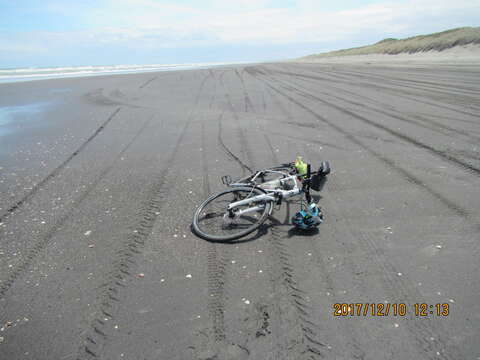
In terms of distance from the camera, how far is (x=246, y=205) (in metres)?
4.37

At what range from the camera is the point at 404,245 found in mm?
3742

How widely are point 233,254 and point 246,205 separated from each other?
0.83 meters

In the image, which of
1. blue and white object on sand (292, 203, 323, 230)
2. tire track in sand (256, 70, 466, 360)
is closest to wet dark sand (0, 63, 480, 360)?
tire track in sand (256, 70, 466, 360)

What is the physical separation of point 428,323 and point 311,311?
99cm

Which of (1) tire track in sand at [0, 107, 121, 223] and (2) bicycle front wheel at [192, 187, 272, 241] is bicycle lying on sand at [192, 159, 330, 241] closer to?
(2) bicycle front wheel at [192, 187, 272, 241]

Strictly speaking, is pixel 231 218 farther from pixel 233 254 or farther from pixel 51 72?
pixel 51 72

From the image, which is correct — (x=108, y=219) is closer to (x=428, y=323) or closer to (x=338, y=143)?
(x=428, y=323)

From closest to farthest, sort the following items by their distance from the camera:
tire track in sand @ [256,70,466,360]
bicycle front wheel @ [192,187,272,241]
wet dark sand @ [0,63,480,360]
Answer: tire track in sand @ [256,70,466,360], wet dark sand @ [0,63,480,360], bicycle front wheel @ [192,187,272,241]

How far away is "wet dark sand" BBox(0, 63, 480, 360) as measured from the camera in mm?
2643

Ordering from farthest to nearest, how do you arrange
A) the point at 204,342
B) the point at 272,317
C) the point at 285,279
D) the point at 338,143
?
the point at 338,143
the point at 285,279
the point at 272,317
the point at 204,342

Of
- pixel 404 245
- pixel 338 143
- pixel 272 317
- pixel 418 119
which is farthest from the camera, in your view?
pixel 418 119

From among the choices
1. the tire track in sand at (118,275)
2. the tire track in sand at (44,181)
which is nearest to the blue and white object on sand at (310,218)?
the tire track in sand at (118,275)

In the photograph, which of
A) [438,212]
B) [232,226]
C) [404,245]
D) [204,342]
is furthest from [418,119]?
[204,342]

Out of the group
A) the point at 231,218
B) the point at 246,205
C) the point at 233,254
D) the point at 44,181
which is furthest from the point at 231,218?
the point at 44,181
